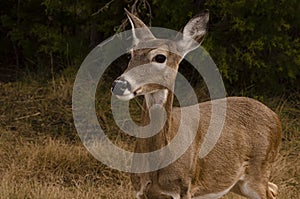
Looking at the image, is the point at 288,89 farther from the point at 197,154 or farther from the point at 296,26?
the point at 197,154

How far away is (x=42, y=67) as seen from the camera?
413 inches

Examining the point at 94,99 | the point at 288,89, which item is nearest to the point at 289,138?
the point at 288,89

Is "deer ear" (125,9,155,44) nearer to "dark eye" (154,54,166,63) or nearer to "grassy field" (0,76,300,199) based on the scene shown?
"dark eye" (154,54,166,63)

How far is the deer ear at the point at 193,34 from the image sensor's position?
5500 millimetres

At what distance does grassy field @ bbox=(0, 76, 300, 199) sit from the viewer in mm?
6949

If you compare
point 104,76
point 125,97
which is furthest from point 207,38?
point 125,97

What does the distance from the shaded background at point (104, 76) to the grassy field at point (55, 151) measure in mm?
12

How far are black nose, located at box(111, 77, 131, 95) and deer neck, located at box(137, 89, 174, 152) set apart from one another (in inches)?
15.3

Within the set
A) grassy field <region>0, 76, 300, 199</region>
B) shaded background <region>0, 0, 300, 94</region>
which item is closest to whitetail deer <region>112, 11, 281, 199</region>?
grassy field <region>0, 76, 300, 199</region>

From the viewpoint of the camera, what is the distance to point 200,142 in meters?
5.64

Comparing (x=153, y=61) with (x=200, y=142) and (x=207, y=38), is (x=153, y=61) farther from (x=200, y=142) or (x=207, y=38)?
(x=207, y=38)

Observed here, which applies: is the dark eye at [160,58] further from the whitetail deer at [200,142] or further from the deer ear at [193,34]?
the deer ear at [193,34]

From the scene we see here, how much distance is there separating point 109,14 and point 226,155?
4390mm

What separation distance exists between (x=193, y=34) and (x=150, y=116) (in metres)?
0.73
